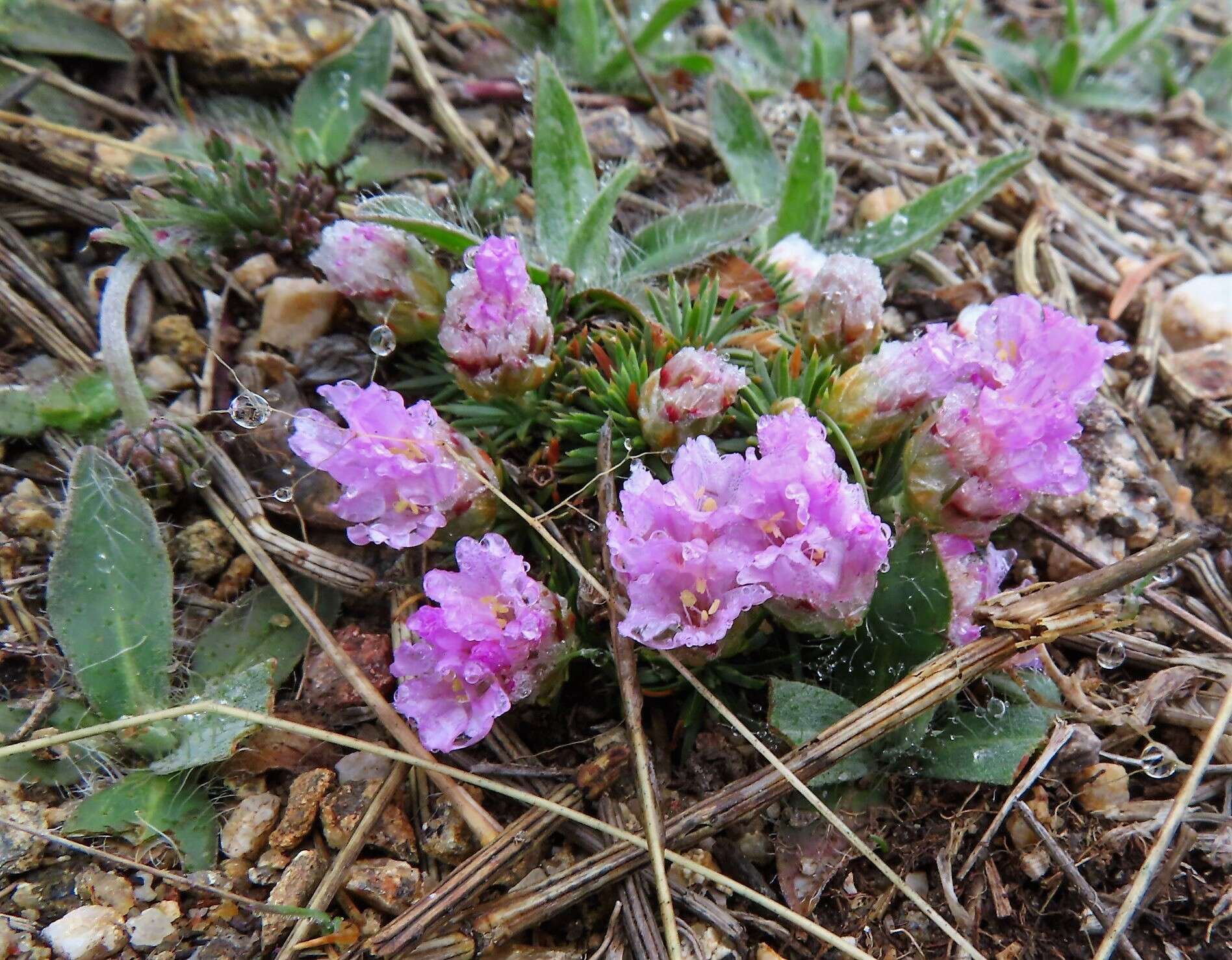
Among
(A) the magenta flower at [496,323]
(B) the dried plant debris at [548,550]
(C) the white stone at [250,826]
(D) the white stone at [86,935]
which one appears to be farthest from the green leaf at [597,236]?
(D) the white stone at [86,935]

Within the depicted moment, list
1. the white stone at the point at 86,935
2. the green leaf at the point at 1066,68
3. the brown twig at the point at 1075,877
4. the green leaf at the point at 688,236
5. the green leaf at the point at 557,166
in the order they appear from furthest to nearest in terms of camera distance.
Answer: the green leaf at the point at 1066,68
the green leaf at the point at 557,166
the green leaf at the point at 688,236
the brown twig at the point at 1075,877
the white stone at the point at 86,935

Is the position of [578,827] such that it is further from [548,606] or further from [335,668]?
[335,668]

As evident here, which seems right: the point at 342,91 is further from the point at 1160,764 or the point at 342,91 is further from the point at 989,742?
the point at 1160,764

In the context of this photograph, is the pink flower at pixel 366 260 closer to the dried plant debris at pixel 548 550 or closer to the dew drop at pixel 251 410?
the dried plant debris at pixel 548 550

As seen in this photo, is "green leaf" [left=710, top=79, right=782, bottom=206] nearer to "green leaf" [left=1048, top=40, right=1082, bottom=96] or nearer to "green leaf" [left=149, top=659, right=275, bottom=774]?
"green leaf" [left=1048, top=40, right=1082, bottom=96]

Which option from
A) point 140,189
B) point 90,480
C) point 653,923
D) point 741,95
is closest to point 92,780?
point 90,480

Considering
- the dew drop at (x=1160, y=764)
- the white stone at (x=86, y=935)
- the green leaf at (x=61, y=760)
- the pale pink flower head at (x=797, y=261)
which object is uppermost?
the pale pink flower head at (x=797, y=261)
